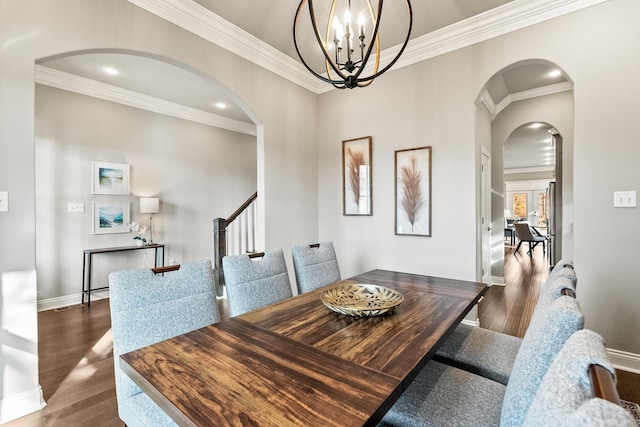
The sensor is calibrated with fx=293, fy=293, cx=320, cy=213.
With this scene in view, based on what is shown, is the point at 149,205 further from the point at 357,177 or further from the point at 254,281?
the point at 254,281

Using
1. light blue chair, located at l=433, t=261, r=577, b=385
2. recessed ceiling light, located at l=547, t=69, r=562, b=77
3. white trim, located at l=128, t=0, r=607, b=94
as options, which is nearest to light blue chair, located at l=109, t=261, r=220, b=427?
light blue chair, located at l=433, t=261, r=577, b=385

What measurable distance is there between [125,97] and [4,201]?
3136 millimetres

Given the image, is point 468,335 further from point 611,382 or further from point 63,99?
point 63,99

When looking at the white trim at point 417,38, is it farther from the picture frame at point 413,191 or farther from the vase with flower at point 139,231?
the vase with flower at point 139,231

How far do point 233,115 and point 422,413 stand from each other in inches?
213

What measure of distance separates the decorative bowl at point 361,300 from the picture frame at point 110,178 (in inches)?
155

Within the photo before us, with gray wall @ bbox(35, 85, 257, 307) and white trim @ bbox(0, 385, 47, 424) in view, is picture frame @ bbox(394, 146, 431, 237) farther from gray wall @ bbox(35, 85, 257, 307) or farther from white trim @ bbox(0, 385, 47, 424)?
gray wall @ bbox(35, 85, 257, 307)

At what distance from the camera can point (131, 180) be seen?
14.3 feet

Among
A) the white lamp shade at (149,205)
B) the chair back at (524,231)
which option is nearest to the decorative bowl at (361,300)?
the white lamp shade at (149,205)

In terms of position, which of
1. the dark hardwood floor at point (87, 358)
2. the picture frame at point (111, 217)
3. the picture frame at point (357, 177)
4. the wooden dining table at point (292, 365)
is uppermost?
the picture frame at point (357, 177)

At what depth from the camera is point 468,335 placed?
1.67 metres

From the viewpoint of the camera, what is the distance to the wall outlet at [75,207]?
12.5 ft

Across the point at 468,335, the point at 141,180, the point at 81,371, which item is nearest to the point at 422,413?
the point at 468,335

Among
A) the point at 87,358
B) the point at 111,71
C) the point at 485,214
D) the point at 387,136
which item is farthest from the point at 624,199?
the point at 111,71
